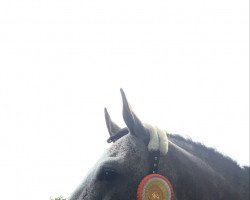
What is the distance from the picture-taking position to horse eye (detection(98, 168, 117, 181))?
13.6 ft

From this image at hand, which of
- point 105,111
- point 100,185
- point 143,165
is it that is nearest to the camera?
point 100,185

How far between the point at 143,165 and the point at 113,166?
445 millimetres

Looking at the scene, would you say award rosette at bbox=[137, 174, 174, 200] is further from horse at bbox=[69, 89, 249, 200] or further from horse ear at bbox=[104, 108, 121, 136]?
horse ear at bbox=[104, 108, 121, 136]

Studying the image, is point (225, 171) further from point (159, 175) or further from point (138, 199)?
point (138, 199)

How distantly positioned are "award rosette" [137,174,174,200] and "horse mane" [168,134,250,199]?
94 centimetres

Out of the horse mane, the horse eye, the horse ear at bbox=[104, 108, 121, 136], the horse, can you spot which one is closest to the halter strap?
the horse

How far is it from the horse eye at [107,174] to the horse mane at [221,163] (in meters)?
1.34

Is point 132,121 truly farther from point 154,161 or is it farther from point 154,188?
point 154,188

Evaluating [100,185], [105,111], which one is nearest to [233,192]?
[100,185]

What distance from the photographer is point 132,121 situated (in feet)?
14.8

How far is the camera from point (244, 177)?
15.8ft

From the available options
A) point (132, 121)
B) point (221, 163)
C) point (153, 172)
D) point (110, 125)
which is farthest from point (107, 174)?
point (221, 163)

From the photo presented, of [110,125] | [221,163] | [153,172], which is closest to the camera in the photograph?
[153,172]

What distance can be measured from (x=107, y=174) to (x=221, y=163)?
5.99 ft
